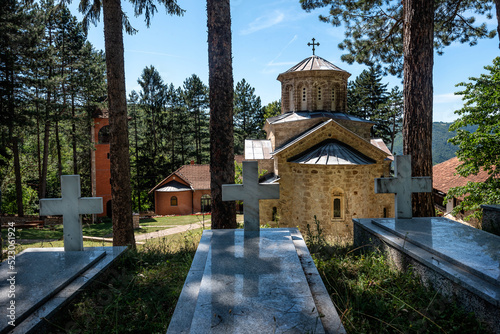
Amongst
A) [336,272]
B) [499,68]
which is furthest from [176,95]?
[336,272]

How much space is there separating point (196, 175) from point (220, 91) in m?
22.3

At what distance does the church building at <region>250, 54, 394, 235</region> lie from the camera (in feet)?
38.6

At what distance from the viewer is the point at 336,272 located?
10.8ft

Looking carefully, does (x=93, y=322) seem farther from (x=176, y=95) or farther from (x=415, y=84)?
(x=176, y=95)

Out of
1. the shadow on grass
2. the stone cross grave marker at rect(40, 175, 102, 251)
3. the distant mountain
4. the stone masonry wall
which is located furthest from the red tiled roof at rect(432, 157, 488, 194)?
the distant mountain

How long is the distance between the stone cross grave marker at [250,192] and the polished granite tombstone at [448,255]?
59.9 inches

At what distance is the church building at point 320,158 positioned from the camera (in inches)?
464

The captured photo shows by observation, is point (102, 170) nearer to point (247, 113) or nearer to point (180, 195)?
point (180, 195)

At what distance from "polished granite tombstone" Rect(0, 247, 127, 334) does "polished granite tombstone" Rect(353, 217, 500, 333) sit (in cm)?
315

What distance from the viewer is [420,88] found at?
5.67m

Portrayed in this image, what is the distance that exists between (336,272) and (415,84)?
167 inches

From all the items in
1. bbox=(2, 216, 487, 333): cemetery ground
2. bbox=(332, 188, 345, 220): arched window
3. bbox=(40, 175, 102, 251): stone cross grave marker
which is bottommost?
bbox=(332, 188, 345, 220): arched window

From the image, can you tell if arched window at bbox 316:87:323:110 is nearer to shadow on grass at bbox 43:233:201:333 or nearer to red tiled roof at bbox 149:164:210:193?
red tiled roof at bbox 149:164:210:193

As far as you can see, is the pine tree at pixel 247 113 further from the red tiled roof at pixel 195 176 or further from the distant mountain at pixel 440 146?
the distant mountain at pixel 440 146
